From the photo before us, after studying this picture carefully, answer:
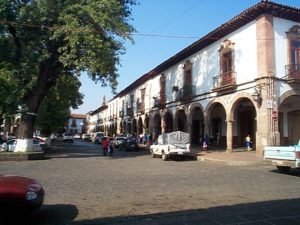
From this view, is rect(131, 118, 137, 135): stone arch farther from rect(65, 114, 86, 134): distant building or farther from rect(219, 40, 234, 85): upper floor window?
rect(65, 114, 86, 134): distant building

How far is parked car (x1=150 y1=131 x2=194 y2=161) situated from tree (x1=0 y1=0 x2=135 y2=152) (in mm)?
5066

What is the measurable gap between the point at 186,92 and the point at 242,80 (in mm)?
8556

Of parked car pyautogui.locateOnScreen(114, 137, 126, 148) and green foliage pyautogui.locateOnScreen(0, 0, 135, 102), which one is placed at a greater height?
green foliage pyautogui.locateOnScreen(0, 0, 135, 102)

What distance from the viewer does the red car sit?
673cm

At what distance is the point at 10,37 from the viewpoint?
25.2 m

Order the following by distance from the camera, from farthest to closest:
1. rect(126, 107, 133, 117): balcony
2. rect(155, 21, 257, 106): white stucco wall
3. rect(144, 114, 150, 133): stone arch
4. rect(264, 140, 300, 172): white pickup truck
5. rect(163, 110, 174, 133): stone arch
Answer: rect(126, 107, 133, 117): balcony < rect(144, 114, 150, 133): stone arch < rect(163, 110, 174, 133): stone arch < rect(155, 21, 257, 106): white stucco wall < rect(264, 140, 300, 172): white pickup truck

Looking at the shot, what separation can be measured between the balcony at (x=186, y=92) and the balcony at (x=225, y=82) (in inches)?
160

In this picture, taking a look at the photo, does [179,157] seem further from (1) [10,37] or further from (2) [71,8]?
(1) [10,37]

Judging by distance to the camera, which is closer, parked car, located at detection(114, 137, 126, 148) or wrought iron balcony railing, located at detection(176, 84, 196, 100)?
wrought iron balcony railing, located at detection(176, 84, 196, 100)

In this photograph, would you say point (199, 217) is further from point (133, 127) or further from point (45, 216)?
point (133, 127)

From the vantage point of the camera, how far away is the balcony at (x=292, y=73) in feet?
76.2

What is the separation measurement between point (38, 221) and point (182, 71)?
28322mm

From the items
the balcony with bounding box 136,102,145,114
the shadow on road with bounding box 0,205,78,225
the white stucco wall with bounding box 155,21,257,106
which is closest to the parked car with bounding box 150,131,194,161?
the white stucco wall with bounding box 155,21,257,106

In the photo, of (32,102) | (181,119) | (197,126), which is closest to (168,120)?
(181,119)
